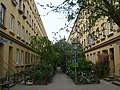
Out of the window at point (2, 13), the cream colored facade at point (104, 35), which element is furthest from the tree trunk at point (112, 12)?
the window at point (2, 13)

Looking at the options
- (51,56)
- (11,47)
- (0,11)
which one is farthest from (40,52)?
(0,11)

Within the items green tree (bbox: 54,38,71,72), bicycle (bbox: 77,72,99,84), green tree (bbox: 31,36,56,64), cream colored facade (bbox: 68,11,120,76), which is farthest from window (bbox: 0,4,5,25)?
green tree (bbox: 54,38,71,72)

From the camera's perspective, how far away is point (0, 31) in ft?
49.6

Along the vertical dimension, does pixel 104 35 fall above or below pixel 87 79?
above

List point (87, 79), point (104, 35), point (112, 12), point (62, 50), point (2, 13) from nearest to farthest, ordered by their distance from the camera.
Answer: point (112, 12), point (2, 13), point (87, 79), point (104, 35), point (62, 50)

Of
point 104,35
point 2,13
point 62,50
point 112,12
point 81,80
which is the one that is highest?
point 2,13

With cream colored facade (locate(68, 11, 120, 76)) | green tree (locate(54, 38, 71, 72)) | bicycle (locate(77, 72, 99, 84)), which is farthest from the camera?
green tree (locate(54, 38, 71, 72))

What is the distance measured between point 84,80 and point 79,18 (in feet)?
25.2

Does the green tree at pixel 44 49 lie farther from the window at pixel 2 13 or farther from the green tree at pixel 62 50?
the green tree at pixel 62 50

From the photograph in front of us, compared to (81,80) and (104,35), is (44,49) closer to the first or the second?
(104,35)

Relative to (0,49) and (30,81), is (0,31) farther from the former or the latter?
(30,81)

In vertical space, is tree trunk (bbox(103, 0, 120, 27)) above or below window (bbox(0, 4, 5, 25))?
below

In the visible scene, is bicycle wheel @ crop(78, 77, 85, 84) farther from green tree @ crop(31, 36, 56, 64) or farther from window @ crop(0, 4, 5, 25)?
green tree @ crop(31, 36, 56, 64)

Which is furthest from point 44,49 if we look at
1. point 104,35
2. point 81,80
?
point 81,80
